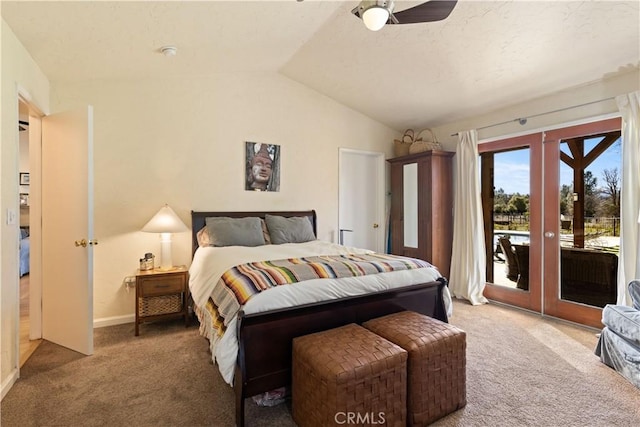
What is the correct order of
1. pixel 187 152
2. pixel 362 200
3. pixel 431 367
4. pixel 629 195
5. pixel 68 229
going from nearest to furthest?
1. pixel 431 367
2. pixel 68 229
3. pixel 629 195
4. pixel 187 152
5. pixel 362 200

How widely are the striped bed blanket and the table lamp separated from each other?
4.39ft

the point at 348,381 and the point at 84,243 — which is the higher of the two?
the point at 84,243

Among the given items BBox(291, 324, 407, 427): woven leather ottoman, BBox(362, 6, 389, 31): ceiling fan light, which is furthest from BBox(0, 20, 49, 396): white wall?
BBox(362, 6, 389, 31): ceiling fan light

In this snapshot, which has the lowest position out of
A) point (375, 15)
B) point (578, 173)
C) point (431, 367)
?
point (431, 367)

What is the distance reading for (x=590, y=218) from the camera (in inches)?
127

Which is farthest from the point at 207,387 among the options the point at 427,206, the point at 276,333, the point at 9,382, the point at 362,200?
the point at 362,200

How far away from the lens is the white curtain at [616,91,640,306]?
2.80m

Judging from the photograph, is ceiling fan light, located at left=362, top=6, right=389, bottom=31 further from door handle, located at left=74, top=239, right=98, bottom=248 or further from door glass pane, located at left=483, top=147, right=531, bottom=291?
door glass pane, located at left=483, top=147, right=531, bottom=291

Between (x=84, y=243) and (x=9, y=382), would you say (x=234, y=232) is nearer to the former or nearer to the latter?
(x=84, y=243)

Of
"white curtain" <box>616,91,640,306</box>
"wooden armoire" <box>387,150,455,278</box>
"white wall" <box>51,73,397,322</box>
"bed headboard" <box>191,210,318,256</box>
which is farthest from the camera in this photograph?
"wooden armoire" <box>387,150,455,278</box>

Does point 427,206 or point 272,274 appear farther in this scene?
point 427,206

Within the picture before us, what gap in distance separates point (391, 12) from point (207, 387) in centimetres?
267

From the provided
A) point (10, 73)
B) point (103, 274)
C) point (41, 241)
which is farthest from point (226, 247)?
point (10, 73)

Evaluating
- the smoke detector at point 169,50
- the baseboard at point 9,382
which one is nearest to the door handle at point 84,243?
the baseboard at point 9,382
